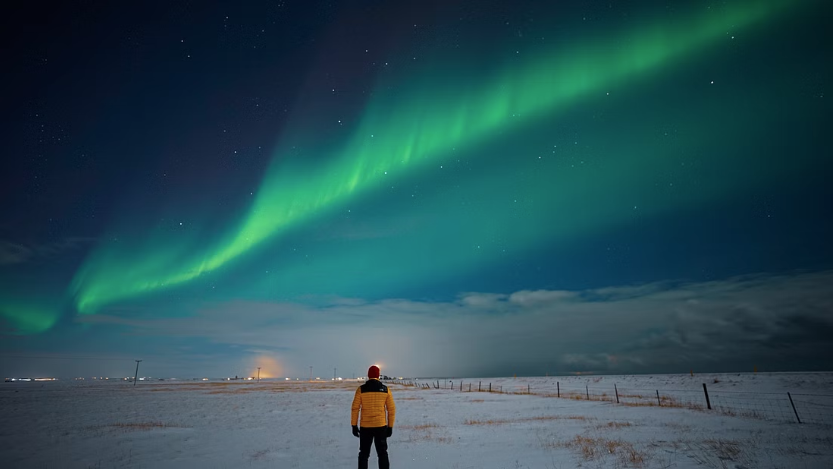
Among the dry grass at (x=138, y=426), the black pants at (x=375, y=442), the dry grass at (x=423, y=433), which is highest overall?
the black pants at (x=375, y=442)

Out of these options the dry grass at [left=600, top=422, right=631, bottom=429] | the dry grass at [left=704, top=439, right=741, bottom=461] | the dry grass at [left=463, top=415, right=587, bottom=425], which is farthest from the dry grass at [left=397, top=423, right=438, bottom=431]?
the dry grass at [left=704, top=439, right=741, bottom=461]

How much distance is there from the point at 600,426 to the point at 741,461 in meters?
7.69

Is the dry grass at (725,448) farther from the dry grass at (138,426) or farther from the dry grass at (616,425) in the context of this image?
the dry grass at (138,426)

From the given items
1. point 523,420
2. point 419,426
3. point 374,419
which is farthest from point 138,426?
point 523,420

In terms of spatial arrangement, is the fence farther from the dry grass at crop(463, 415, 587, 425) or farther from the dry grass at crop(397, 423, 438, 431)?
the dry grass at crop(397, 423, 438, 431)

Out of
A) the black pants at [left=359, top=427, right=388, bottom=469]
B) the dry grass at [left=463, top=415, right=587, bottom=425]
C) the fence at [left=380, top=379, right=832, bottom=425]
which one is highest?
the black pants at [left=359, top=427, right=388, bottom=469]

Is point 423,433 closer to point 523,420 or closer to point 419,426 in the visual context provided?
point 419,426

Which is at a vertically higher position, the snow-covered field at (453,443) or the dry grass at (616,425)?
the snow-covered field at (453,443)

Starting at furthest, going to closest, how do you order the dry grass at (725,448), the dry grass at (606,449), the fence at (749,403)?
the fence at (749,403) → the dry grass at (725,448) → the dry grass at (606,449)

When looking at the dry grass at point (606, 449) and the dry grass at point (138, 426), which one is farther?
the dry grass at point (138, 426)

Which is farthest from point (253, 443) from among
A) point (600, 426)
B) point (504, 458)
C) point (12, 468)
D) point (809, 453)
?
point (809, 453)

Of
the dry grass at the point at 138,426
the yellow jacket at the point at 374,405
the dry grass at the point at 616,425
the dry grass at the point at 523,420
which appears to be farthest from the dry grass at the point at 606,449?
the dry grass at the point at 138,426

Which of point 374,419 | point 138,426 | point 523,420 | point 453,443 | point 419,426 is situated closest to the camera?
point 374,419

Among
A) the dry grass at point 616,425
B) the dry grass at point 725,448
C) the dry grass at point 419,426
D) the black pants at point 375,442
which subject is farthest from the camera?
the dry grass at point 419,426
